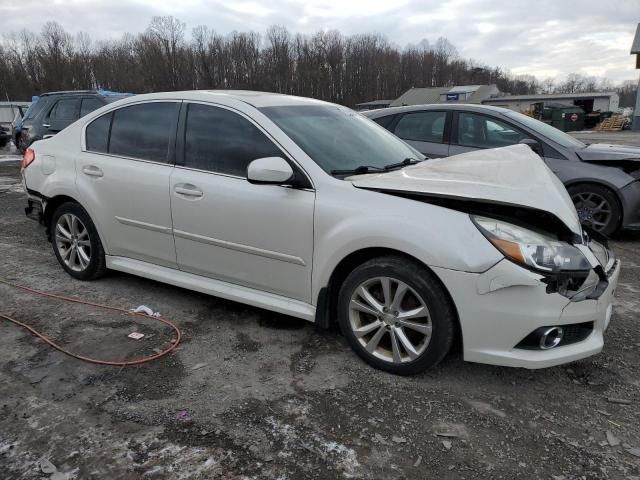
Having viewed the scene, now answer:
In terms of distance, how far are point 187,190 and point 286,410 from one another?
5.73 feet

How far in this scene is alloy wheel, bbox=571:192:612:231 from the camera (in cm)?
580

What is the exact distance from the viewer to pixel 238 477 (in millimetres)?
2205

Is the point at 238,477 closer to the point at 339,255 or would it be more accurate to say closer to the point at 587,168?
the point at 339,255

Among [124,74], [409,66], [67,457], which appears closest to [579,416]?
[67,457]

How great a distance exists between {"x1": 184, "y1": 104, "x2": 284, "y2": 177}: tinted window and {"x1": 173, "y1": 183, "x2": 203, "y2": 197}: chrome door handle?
153mm

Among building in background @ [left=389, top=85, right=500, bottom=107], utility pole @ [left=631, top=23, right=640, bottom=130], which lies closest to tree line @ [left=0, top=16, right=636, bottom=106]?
building in background @ [left=389, top=85, right=500, bottom=107]

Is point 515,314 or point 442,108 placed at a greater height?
point 442,108

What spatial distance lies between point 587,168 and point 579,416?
4.01m

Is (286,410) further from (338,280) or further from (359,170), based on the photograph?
(359,170)

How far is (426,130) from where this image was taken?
6.55m

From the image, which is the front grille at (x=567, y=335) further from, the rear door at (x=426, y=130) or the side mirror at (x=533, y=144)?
the rear door at (x=426, y=130)

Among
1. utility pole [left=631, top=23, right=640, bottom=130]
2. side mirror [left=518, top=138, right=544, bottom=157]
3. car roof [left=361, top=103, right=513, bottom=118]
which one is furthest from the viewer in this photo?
utility pole [left=631, top=23, right=640, bottom=130]

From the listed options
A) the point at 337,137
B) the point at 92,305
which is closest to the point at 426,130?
the point at 337,137

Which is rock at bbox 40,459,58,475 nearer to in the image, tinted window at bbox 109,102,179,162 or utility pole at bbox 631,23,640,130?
tinted window at bbox 109,102,179,162
